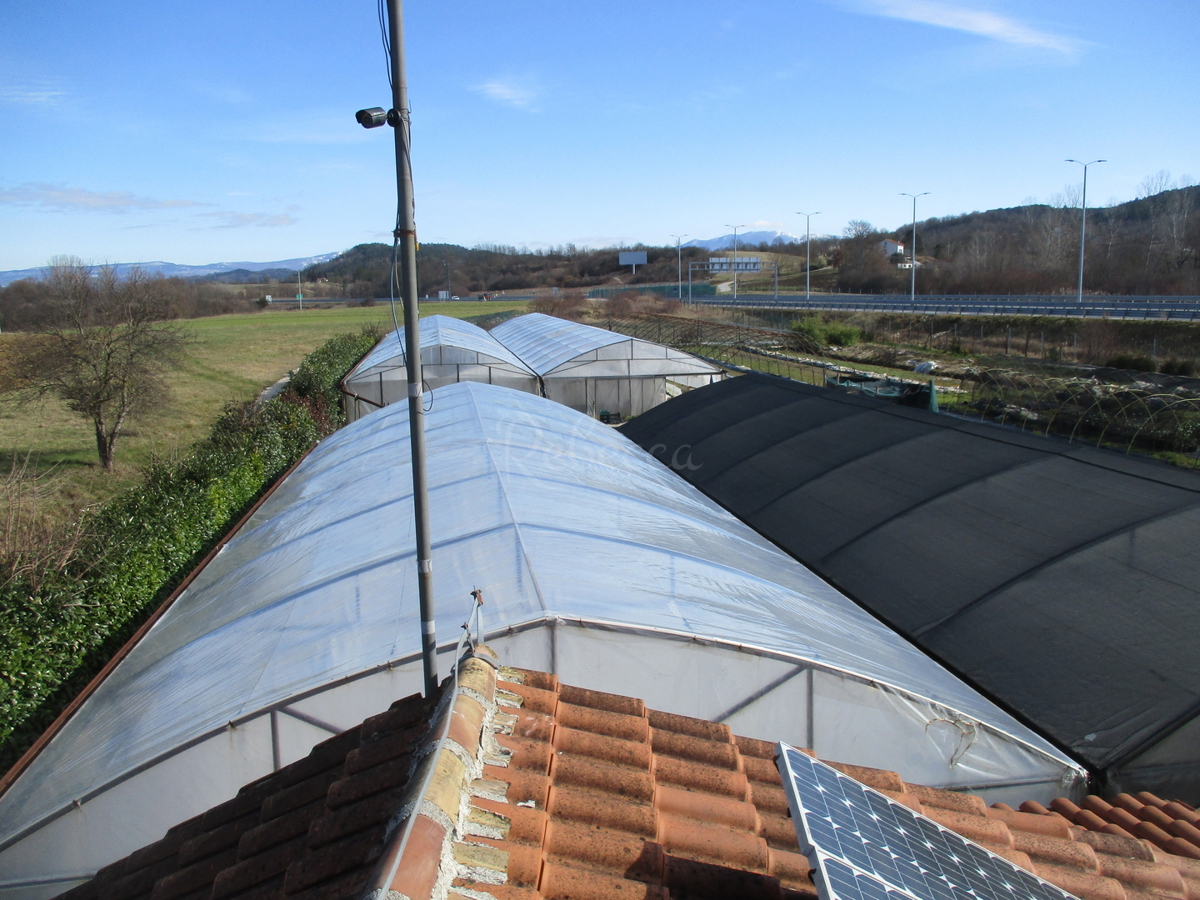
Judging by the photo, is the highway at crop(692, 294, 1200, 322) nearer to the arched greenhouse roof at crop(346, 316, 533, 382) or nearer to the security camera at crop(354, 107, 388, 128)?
the arched greenhouse roof at crop(346, 316, 533, 382)

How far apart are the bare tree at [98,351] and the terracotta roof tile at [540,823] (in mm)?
22747

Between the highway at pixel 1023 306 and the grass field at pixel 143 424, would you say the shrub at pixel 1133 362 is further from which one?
the grass field at pixel 143 424

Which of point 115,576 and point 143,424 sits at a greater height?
point 115,576

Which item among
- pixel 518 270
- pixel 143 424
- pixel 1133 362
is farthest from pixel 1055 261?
pixel 518 270

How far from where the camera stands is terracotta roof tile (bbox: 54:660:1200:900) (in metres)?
2.82

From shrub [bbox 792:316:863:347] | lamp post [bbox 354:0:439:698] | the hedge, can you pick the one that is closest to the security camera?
lamp post [bbox 354:0:439:698]

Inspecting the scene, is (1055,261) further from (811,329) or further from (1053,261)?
(811,329)

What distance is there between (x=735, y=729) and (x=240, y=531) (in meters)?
8.55

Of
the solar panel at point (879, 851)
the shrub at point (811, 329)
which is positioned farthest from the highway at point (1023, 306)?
the solar panel at point (879, 851)

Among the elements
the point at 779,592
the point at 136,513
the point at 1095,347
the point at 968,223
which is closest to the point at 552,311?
the point at 1095,347

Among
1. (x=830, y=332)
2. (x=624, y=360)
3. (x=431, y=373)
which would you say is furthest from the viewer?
(x=830, y=332)

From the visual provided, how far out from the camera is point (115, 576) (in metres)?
10.1

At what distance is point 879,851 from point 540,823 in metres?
1.35

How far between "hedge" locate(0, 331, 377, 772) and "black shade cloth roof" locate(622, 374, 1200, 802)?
906 centimetres
